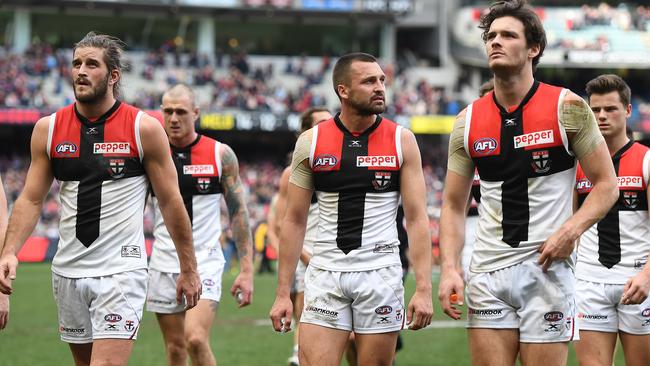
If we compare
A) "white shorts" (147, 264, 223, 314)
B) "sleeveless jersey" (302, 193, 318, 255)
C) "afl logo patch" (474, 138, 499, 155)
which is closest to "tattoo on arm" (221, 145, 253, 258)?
"white shorts" (147, 264, 223, 314)

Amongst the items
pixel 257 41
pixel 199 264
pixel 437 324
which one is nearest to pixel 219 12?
pixel 257 41

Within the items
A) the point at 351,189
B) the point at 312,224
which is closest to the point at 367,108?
the point at 351,189

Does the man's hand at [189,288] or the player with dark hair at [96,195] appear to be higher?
the player with dark hair at [96,195]


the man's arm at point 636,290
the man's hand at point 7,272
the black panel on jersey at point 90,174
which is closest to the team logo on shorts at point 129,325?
the black panel on jersey at point 90,174

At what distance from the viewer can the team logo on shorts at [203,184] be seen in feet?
29.5

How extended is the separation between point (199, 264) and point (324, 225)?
238 cm

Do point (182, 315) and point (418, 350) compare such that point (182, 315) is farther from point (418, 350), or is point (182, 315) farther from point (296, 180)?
point (418, 350)

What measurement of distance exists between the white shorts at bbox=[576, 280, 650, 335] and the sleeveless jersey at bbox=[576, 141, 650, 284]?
8cm

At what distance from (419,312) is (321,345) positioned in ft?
2.27

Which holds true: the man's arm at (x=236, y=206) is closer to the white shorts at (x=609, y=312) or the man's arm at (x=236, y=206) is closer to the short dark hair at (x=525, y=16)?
the white shorts at (x=609, y=312)

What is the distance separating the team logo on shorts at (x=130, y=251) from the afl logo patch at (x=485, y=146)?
2347 millimetres

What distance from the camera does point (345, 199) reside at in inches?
269

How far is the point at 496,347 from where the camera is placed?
5824 mm

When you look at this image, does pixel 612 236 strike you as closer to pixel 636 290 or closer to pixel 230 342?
pixel 636 290
